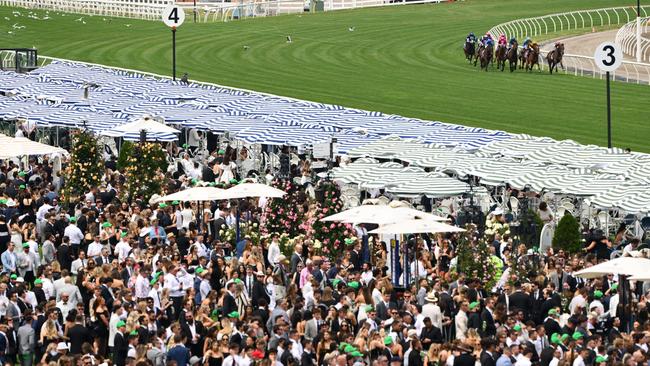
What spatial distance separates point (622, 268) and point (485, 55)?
38401 mm

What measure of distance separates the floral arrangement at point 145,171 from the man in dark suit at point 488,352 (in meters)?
15.5

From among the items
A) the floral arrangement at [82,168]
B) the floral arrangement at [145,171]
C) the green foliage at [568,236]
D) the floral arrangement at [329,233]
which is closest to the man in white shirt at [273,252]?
the floral arrangement at [329,233]

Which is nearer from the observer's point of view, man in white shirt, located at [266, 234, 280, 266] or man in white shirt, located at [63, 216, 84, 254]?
man in white shirt, located at [266, 234, 280, 266]

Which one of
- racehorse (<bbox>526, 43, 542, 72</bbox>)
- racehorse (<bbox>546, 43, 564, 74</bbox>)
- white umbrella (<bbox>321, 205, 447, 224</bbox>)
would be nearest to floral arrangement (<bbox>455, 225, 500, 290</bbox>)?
white umbrella (<bbox>321, 205, 447, 224</bbox>)

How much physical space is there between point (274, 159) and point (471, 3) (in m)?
51.8

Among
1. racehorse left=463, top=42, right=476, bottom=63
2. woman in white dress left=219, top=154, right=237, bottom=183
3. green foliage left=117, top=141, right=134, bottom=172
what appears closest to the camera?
woman in white dress left=219, top=154, right=237, bottom=183

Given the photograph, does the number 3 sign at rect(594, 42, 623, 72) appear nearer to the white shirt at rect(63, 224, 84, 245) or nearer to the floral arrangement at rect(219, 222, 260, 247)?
the floral arrangement at rect(219, 222, 260, 247)

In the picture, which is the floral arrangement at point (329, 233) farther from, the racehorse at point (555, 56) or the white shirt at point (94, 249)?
the racehorse at point (555, 56)

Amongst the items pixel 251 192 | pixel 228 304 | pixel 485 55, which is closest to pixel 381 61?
pixel 485 55

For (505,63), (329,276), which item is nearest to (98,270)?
(329,276)

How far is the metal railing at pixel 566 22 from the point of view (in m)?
73.2

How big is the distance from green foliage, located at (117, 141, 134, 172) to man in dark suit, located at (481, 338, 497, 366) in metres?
17.8

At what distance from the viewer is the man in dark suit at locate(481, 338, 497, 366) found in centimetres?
2000

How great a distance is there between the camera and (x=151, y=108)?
4294 centimetres
